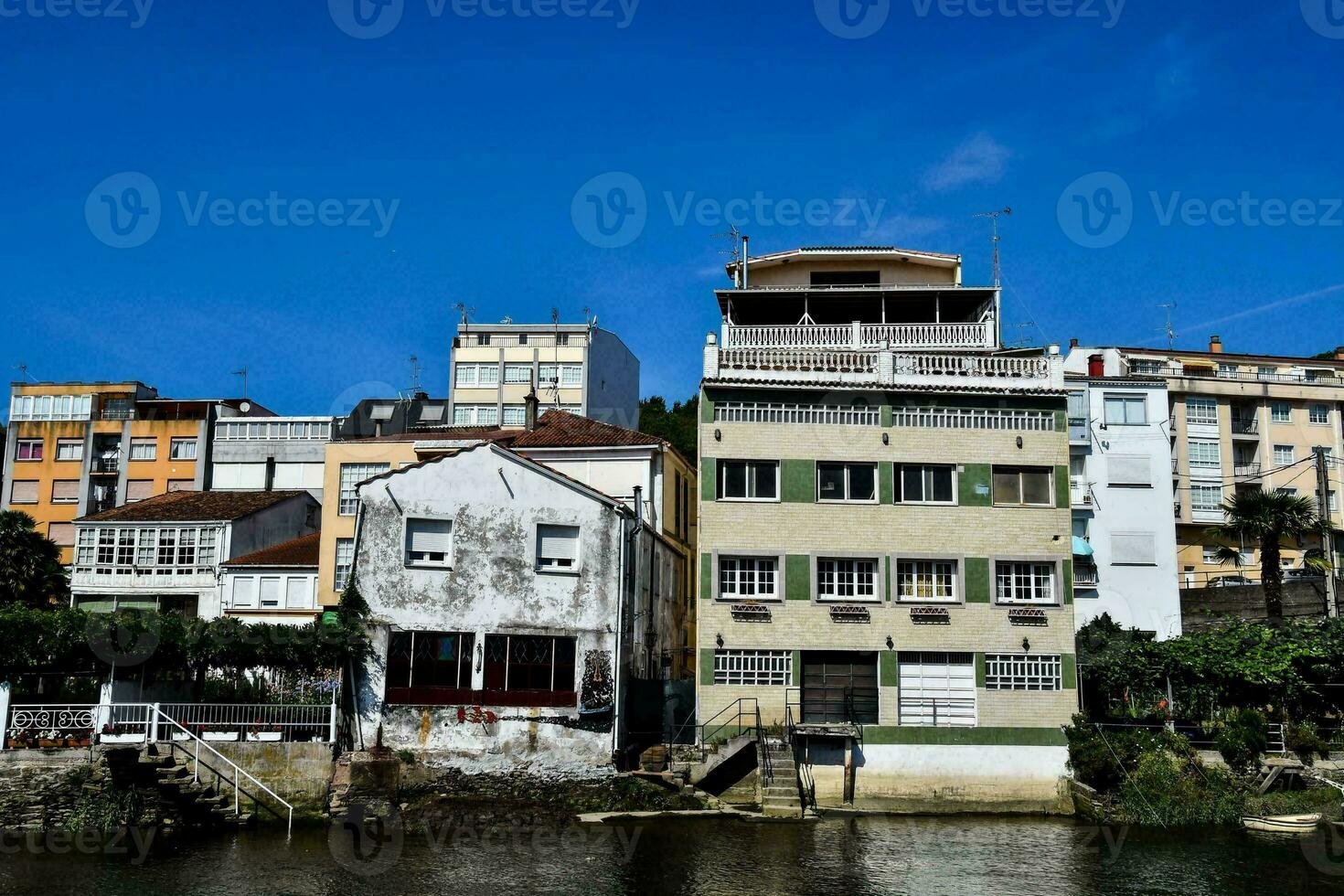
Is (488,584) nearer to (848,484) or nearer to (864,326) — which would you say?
(848,484)

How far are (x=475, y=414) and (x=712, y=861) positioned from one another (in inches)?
2318

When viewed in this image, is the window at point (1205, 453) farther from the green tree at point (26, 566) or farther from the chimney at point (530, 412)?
the green tree at point (26, 566)

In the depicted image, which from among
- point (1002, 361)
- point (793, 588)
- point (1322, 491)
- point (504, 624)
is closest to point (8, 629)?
point (504, 624)

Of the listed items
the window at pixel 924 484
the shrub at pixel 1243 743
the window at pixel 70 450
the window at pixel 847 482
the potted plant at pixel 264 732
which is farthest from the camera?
the window at pixel 70 450

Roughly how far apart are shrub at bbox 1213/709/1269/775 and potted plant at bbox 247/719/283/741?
85.6 ft

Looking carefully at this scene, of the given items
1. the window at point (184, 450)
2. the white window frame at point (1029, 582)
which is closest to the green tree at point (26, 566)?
the window at point (184, 450)

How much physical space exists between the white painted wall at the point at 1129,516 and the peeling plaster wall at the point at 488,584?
24026 mm

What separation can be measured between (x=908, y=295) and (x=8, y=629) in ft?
94.6

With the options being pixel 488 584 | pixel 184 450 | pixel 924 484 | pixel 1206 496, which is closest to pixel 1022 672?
pixel 924 484

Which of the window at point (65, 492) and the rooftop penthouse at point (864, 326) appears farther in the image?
the window at point (65, 492)

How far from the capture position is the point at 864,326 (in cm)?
3816

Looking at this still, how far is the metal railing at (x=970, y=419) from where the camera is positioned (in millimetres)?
35750

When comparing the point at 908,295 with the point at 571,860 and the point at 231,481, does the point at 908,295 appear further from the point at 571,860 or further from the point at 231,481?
the point at 231,481

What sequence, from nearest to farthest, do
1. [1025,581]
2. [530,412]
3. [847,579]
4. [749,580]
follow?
[749,580] → [847,579] → [1025,581] → [530,412]
